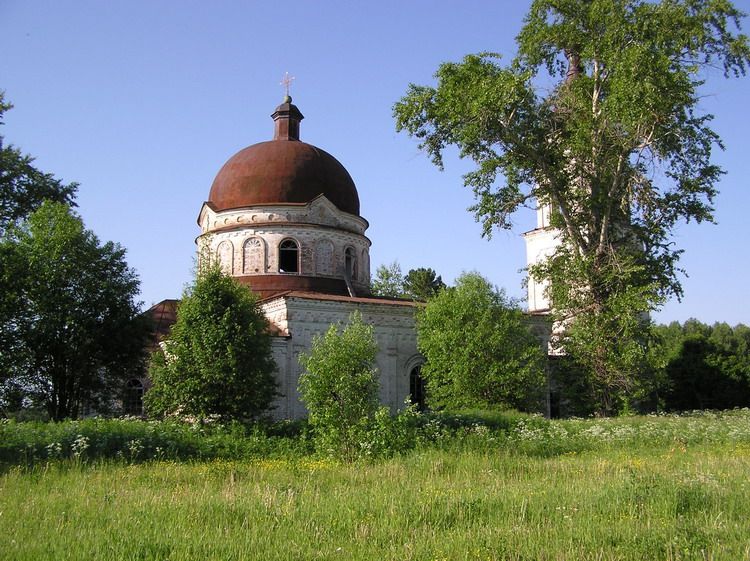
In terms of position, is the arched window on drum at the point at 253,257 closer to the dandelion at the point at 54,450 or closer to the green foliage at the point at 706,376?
the dandelion at the point at 54,450

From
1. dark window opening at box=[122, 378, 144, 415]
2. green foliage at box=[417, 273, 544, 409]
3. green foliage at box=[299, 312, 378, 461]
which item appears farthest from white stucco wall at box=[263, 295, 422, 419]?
green foliage at box=[299, 312, 378, 461]

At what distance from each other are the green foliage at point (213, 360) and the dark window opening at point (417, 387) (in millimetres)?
8473

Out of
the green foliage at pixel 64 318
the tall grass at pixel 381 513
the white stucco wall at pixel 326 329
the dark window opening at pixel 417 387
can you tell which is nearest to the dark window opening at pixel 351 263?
the white stucco wall at pixel 326 329

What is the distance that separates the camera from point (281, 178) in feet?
94.7

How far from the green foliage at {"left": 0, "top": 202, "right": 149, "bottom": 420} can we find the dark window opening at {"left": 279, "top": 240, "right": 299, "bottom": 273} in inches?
243

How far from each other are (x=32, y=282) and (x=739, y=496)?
20.0 m

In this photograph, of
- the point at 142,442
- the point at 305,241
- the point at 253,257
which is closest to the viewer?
the point at 142,442

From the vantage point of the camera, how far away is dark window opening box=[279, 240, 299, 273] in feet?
92.4

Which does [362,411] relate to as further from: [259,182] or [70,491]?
[259,182]

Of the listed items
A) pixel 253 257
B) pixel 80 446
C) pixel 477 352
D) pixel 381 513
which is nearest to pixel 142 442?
pixel 80 446

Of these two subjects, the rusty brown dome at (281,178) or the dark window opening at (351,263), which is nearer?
the rusty brown dome at (281,178)

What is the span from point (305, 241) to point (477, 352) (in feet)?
29.0

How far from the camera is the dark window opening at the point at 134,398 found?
25.9 m

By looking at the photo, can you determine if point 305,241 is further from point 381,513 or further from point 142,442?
point 381,513
